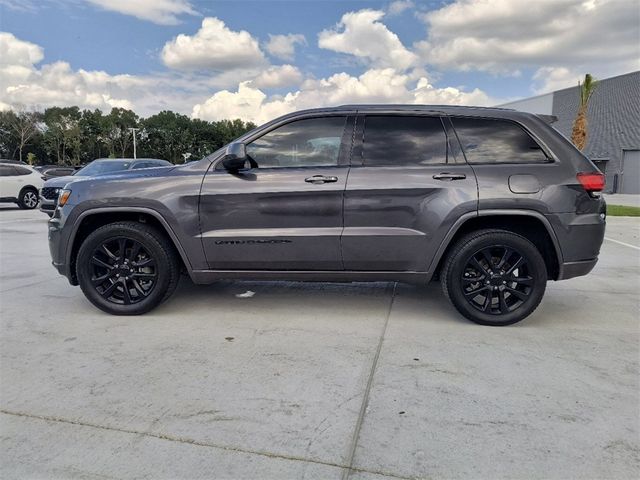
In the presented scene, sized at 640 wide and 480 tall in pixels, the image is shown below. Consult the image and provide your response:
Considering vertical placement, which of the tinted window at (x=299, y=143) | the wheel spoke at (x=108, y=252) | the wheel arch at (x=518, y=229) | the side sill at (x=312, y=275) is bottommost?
the side sill at (x=312, y=275)

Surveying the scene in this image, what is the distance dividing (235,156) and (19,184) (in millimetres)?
13947

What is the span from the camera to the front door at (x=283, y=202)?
12.6 feet

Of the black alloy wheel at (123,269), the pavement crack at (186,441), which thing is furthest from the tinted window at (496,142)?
the black alloy wheel at (123,269)

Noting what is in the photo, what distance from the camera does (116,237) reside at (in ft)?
13.2

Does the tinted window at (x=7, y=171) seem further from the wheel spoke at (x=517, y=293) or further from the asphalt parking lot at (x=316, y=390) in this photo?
the wheel spoke at (x=517, y=293)

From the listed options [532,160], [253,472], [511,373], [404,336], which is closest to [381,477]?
[253,472]

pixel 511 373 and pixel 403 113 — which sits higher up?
pixel 403 113

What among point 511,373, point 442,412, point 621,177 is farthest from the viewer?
point 621,177

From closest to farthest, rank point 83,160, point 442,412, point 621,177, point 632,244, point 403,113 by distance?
1. point 442,412
2. point 403,113
3. point 632,244
4. point 621,177
5. point 83,160

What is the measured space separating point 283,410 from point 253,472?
0.52 metres

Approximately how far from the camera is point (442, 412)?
2.57 m

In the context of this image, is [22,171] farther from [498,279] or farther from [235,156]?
[498,279]

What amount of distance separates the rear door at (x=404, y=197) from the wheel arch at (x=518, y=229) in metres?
0.07

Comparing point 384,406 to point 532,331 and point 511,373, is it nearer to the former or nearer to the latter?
point 511,373
